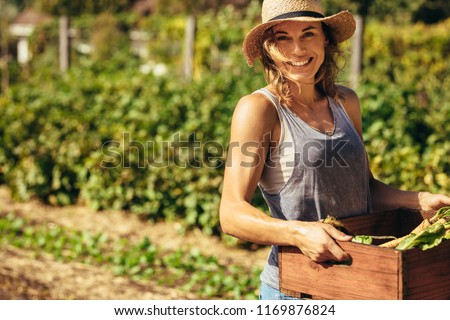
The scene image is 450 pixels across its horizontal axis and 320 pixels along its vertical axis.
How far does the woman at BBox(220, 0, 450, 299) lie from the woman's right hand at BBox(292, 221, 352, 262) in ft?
0.25

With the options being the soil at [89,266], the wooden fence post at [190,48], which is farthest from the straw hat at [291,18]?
the wooden fence post at [190,48]

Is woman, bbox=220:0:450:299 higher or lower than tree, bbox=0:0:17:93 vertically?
higher

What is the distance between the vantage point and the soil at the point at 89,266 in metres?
5.50

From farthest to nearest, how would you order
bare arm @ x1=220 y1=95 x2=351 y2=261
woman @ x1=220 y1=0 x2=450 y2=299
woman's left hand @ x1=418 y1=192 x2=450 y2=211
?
1. woman's left hand @ x1=418 y1=192 x2=450 y2=211
2. woman @ x1=220 y1=0 x2=450 y2=299
3. bare arm @ x1=220 y1=95 x2=351 y2=261

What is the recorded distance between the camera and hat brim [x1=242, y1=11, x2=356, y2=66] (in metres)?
2.58

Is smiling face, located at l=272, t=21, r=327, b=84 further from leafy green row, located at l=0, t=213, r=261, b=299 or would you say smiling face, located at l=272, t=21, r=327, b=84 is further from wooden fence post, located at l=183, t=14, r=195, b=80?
wooden fence post, located at l=183, t=14, r=195, b=80

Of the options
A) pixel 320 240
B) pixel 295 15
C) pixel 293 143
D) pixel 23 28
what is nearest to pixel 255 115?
pixel 293 143

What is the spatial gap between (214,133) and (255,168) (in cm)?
434

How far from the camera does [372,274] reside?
2104mm

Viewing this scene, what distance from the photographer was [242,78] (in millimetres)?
9383

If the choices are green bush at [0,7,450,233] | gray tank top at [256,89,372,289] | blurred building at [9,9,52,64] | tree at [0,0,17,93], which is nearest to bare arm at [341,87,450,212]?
gray tank top at [256,89,372,289]

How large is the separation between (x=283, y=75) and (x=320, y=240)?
675 mm
